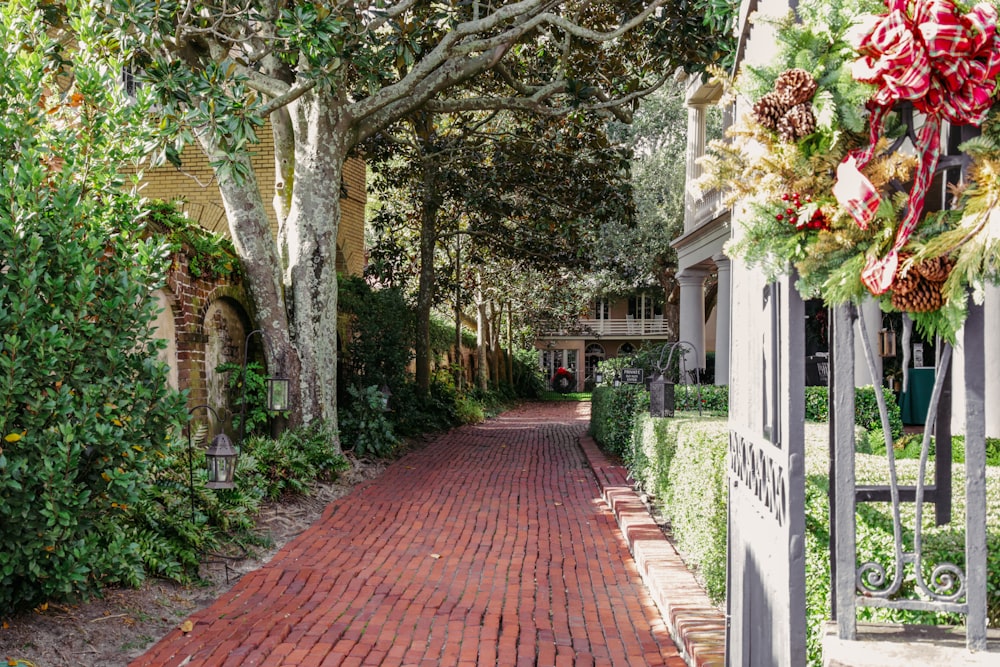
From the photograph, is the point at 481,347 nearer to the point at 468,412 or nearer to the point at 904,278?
the point at 468,412

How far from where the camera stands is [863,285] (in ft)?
7.14

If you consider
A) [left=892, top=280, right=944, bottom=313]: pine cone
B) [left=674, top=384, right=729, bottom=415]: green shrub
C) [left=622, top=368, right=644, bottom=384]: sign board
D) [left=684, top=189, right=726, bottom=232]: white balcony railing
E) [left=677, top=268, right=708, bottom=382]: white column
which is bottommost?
[left=674, top=384, right=729, bottom=415]: green shrub

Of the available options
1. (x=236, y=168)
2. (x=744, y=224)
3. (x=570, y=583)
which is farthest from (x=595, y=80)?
(x=744, y=224)

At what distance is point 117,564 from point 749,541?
Answer: 3.65m

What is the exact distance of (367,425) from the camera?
13117mm

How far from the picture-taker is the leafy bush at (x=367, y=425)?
42.3 ft

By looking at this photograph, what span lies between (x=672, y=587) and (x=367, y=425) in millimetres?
8269

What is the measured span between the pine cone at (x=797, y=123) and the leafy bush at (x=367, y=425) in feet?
36.3

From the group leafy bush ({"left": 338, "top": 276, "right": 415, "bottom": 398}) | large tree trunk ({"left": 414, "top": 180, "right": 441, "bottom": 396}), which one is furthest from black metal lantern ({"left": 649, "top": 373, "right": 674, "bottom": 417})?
large tree trunk ({"left": 414, "top": 180, "right": 441, "bottom": 396})

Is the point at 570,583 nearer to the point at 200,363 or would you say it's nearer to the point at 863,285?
the point at 863,285

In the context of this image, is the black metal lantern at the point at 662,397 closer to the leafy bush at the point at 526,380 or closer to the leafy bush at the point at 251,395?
the leafy bush at the point at 251,395

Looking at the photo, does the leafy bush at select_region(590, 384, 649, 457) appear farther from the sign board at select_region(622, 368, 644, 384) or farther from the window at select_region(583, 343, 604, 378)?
the window at select_region(583, 343, 604, 378)

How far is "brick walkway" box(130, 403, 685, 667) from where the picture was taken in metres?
4.73

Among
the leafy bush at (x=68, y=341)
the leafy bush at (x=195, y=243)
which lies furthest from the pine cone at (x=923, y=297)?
the leafy bush at (x=195, y=243)
